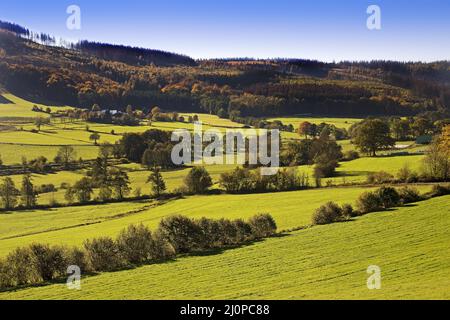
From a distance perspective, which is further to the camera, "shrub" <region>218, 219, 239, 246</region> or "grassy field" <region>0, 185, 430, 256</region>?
"grassy field" <region>0, 185, 430, 256</region>

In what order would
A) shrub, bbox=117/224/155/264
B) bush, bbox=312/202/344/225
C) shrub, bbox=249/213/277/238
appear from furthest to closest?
bush, bbox=312/202/344/225
shrub, bbox=249/213/277/238
shrub, bbox=117/224/155/264

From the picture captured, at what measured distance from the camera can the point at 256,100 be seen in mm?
180625

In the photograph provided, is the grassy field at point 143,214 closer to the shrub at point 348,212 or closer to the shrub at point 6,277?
the shrub at point 348,212

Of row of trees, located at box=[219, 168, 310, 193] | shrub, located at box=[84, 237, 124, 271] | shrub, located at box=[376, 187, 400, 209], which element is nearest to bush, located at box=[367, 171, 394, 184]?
row of trees, located at box=[219, 168, 310, 193]

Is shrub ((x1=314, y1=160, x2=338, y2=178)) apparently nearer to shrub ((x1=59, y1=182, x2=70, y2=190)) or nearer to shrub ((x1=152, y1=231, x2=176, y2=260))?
shrub ((x1=59, y1=182, x2=70, y2=190))

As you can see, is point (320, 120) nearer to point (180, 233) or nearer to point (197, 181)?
point (197, 181)

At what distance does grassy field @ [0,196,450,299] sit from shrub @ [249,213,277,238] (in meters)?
1.88

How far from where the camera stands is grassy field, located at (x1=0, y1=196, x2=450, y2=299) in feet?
85.1

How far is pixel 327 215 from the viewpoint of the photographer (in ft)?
160

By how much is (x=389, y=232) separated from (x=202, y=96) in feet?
530

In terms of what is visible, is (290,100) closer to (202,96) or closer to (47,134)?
(202,96)

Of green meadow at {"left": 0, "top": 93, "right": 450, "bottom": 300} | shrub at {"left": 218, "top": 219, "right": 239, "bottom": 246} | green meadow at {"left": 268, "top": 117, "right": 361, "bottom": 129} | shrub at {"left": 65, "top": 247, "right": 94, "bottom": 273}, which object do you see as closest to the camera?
green meadow at {"left": 0, "top": 93, "right": 450, "bottom": 300}
